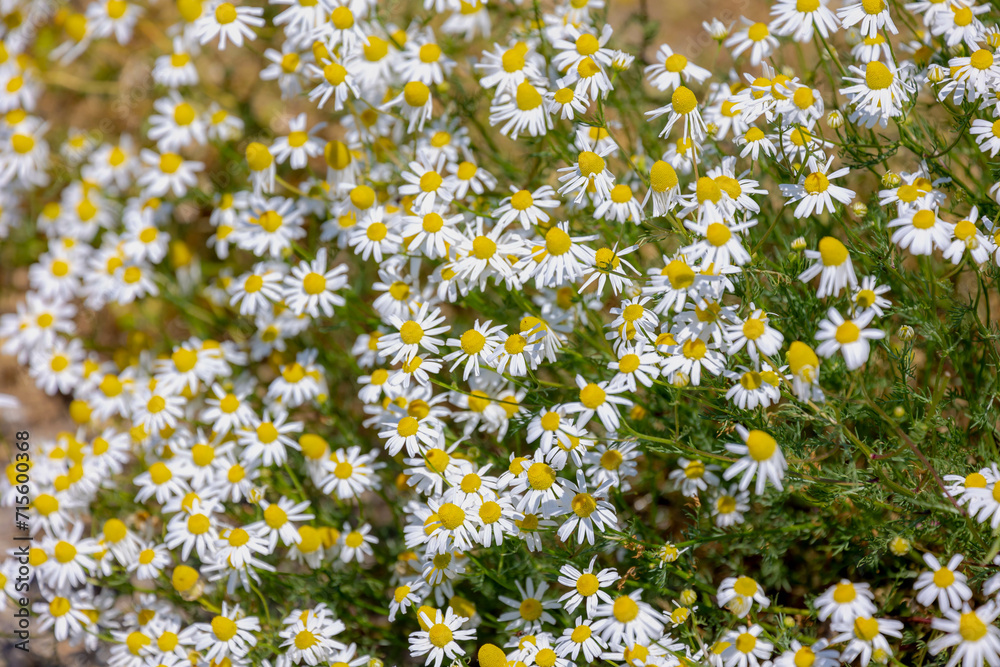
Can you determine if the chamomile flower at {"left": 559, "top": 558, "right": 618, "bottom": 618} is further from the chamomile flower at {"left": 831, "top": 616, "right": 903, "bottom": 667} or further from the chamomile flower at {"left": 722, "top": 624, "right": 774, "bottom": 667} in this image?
the chamomile flower at {"left": 831, "top": 616, "right": 903, "bottom": 667}

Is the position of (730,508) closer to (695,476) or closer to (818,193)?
(695,476)

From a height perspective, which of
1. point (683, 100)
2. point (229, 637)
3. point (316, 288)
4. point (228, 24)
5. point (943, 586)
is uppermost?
point (228, 24)

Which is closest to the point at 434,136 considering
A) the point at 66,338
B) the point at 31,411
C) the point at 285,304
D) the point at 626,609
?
the point at 285,304


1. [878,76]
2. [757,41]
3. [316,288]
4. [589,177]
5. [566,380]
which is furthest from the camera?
[566,380]

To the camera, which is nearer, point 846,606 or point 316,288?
point 846,606

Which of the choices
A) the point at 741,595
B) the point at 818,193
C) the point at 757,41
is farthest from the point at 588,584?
the point at 757,41

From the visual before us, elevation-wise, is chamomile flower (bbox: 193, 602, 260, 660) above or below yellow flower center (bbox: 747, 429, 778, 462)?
below

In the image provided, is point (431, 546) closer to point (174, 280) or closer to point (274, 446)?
point (274, 446)

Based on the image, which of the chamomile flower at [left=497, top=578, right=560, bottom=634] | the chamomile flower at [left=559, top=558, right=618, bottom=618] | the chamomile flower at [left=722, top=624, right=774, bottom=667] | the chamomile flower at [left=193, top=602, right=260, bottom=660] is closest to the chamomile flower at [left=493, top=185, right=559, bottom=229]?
the chamomile flower at [left=559, top=558, right=618, bottom=618]
